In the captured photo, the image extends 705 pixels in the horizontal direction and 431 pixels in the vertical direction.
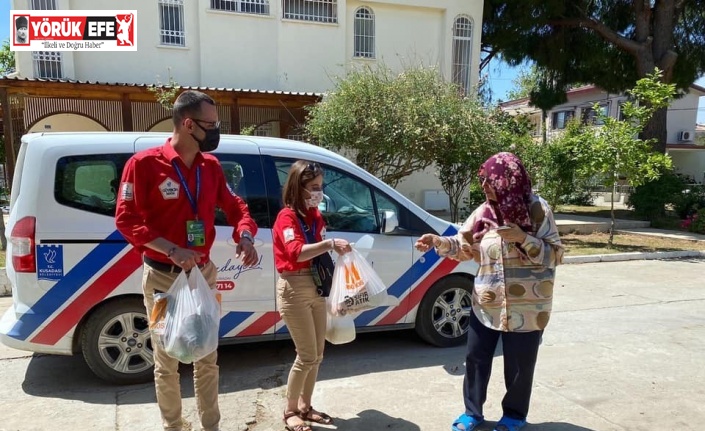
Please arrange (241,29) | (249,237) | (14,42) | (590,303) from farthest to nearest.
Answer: (241,29) < (14,42) < (590,303) < (249,237)

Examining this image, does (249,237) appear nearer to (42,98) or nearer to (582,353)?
(582,353)

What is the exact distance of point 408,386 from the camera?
3.85 metres

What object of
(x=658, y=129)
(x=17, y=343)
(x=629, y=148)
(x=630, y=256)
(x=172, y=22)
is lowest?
(x=630, y=256)

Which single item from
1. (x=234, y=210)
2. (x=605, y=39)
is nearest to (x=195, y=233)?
(x=234, y=210)

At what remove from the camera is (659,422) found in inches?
132

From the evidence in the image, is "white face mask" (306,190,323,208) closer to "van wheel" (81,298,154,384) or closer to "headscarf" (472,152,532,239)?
"headscarf" (472,152,532,239)

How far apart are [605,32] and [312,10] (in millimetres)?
9606

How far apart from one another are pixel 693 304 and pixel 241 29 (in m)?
11.9

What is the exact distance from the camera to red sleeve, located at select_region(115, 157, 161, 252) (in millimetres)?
2393

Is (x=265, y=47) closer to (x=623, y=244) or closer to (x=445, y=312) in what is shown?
(x=623, y=244)

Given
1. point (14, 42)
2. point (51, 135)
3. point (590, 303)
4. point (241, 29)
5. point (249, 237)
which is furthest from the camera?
point (241, 29)

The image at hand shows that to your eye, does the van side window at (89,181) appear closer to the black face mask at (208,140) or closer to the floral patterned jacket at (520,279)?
the black face mask at (208,140)

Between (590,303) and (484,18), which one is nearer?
(590,303)

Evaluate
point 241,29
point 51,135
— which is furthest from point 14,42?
point 51,135
